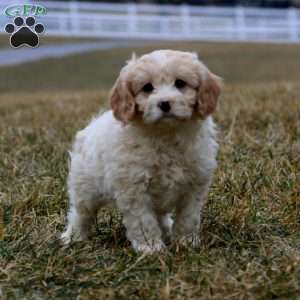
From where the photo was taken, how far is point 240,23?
28.6 m

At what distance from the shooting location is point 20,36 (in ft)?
18.5

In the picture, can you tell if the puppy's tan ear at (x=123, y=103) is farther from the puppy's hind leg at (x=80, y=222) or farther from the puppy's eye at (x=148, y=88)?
the puppy's hind leg at (x=80, y=222)

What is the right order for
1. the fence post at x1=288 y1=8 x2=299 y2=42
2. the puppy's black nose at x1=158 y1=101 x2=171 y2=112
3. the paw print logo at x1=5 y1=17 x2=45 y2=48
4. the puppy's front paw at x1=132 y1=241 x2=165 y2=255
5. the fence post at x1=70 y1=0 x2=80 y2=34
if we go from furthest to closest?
the fence post at x1=288 y1=8 x2=299 y2=42 < the fence post at x1=70 y1=0 x2=80 y2=34 < the paw print logo at x1=5 y1=17 x2=45 y2=48 < the puppy's front paw at x1=132 y1=241 x2=165 y2=255 < the puppy's black nose at x1=158 y1=101 x2=171 y2=112

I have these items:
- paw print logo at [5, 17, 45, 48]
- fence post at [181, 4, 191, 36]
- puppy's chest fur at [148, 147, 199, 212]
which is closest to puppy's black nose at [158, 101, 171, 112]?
puppy's chest fur at [148, 147, 199, 212]

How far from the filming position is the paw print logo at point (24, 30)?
5461mm

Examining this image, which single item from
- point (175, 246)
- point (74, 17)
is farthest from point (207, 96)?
point (74, 17)

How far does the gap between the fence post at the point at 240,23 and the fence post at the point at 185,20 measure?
76.3 inches

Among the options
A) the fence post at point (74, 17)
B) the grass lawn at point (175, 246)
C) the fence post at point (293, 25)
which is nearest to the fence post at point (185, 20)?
the fence post at point (293, 25)

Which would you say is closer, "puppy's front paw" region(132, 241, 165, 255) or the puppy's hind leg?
"puppy's front paw" region(132, 241, 165, 255)

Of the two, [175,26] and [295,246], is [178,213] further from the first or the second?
[175,26]

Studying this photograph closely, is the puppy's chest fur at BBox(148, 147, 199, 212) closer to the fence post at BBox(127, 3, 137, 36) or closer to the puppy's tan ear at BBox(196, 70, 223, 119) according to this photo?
the puppy's tan ear at BBox(196, 70, 223, 119)

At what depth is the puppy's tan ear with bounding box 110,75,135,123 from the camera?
3955 mm

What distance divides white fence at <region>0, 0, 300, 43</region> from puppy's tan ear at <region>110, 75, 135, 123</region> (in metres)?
20.0

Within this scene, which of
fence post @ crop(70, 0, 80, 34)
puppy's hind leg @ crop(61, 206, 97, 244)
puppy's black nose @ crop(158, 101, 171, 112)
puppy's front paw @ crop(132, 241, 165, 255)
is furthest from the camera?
fence post @ crop(70, 0, 80, 34)
